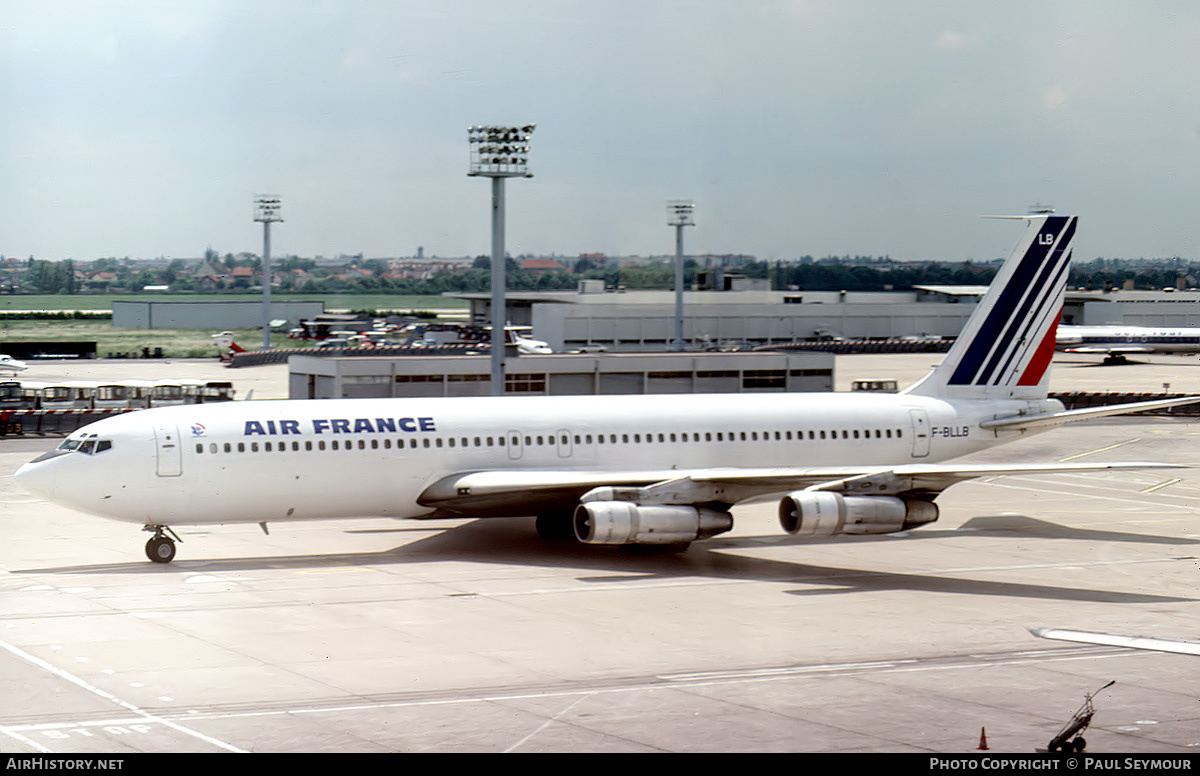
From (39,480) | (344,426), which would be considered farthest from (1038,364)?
(39,480)

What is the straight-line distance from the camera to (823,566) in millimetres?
33219

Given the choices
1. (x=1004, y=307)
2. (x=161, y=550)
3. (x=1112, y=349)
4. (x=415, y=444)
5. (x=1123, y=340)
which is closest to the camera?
(x=161, y=550)

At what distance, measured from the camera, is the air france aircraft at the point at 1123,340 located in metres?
118

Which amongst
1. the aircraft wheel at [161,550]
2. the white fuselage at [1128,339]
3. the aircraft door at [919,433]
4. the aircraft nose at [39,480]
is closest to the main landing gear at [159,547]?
the aircraft wheel at [161,550]

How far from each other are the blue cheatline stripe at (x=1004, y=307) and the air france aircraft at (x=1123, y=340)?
81427mm

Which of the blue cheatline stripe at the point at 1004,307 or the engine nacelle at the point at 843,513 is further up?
the blue cheatline stripe at the point at 1004,307

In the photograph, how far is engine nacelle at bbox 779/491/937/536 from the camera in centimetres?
3144

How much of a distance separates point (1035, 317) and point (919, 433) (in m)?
5.53

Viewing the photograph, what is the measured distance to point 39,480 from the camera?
31781 millimetres

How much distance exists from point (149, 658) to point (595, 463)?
15893 millimetres

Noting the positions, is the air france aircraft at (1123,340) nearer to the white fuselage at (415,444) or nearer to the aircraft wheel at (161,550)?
the white fuselage at (415,444)

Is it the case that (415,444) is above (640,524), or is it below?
above

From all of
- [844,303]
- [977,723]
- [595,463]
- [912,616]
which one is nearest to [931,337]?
[844,303]

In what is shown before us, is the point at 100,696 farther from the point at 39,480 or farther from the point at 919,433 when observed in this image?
the point at 919,433
